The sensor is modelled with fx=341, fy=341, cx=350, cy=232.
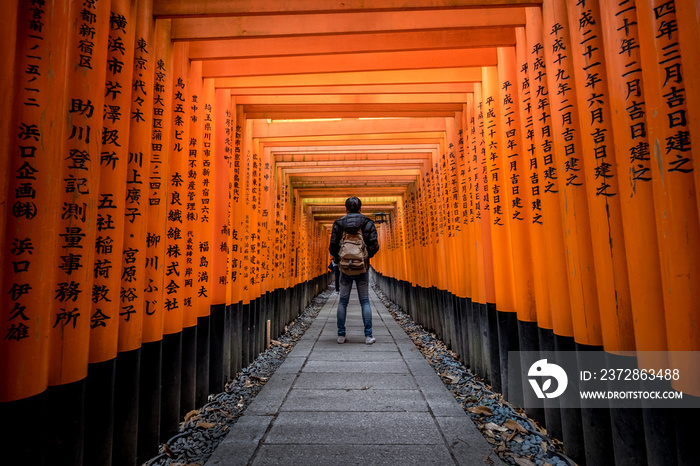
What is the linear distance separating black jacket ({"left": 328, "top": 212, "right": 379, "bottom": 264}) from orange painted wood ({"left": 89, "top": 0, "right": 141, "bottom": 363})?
11.5ft

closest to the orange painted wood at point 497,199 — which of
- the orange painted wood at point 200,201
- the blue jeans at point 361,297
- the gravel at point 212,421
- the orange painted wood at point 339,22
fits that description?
the orange painted wood at point 339,22

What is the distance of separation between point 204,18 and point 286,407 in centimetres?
334

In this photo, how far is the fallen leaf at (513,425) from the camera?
2.55 m

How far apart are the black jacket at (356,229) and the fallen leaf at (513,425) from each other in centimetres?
309

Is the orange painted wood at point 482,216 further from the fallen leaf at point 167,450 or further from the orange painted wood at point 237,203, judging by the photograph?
the fallen leaf at point 167,450

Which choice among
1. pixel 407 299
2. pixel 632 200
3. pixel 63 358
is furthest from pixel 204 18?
pixel 407 299

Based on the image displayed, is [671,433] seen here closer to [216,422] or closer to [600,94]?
[600,94]

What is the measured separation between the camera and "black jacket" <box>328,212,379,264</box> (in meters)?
5.41

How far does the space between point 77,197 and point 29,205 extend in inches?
10.8

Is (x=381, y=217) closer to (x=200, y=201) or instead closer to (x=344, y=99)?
(x=344, y=99)

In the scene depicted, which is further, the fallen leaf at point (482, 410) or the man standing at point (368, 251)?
the man standing at point (368, 251)

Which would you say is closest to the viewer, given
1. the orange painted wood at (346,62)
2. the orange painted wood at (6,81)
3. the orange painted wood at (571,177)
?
the orange painted wood at (6,81)

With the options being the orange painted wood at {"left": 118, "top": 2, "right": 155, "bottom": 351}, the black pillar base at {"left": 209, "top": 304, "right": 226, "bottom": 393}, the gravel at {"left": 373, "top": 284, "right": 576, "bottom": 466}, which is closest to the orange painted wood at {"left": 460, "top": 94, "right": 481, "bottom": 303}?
the gravel at {"left": 373, "top": 284, "right": 576, "bottom": 466}

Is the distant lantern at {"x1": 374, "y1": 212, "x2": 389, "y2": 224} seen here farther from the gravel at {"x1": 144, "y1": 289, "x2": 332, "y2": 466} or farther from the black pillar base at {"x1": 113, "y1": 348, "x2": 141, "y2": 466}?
the black pillar base at {"x1": 113, "y1": 348, "x2": 141, "y2": 466}
